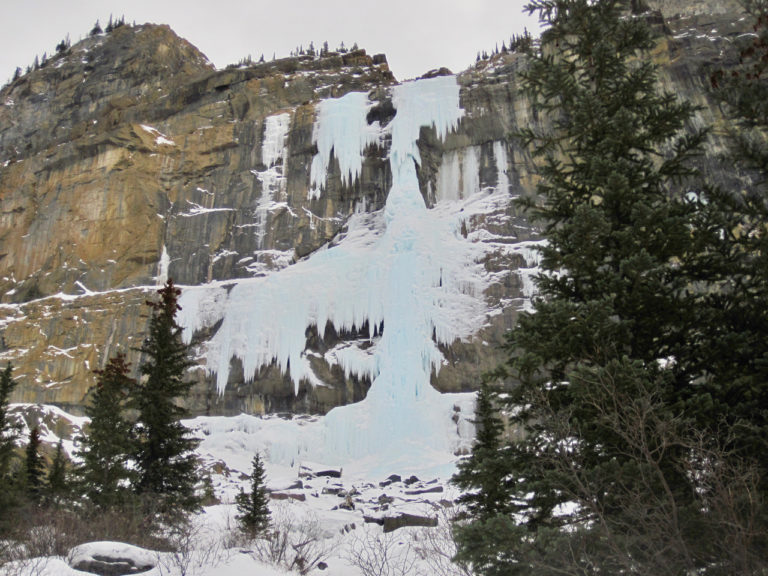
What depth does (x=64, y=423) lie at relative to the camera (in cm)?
3225

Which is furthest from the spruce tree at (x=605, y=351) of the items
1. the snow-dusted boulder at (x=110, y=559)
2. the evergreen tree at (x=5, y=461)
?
the evergreen tree at (x=5, y=461)

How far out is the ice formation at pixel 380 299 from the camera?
2742cm

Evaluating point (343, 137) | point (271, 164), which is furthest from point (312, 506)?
point (271, 164)

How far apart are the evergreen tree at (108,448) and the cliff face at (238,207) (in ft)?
60.6

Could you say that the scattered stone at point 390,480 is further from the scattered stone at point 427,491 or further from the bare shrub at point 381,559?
the bare shrub at point 381,559

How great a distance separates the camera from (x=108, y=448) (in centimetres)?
1129

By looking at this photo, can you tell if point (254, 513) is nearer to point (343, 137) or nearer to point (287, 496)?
point (287, 496)

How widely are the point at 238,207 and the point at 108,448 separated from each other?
28106 mm

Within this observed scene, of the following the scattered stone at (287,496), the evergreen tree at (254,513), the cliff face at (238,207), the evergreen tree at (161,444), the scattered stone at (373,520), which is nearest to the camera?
the evergreen tree at (161,444)

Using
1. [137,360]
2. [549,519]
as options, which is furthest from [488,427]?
[137,360]

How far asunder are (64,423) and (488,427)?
28.1 meters

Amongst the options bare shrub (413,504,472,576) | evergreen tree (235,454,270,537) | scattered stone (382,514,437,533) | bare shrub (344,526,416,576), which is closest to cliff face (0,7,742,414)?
scattered stone (382,514,437,533)

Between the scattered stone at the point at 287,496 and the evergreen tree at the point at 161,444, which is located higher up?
the evergreen tree at the point at 161,444

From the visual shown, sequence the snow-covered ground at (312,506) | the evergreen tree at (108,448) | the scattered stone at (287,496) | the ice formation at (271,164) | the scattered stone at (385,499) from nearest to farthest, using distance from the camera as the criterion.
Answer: the snow-covered ground at (312,506) < the evergreen tree at (108,448) < the scattered stone at (385,499) < the scattered stone at (287,496) < the ice formation at (271,164)
